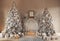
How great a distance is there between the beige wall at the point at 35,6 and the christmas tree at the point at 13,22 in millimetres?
472

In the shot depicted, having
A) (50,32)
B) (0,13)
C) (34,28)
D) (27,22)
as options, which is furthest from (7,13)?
(50,32)

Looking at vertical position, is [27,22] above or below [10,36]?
above

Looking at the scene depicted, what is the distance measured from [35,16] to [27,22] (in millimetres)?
620

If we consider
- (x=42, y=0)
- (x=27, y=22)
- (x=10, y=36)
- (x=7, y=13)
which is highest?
(x=42, y=0)

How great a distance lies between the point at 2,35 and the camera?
6805mm

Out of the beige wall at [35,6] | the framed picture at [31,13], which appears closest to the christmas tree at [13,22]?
the beige wall at [35,6]

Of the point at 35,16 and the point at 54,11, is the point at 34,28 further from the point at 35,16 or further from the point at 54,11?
the point at 54,11

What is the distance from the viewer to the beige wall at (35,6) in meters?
7.71

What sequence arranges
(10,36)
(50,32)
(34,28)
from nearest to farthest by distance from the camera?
(10,36) < (50,32) < (34,28)

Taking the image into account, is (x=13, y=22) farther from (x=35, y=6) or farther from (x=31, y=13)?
(x=35, y=6)

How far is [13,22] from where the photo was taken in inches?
284

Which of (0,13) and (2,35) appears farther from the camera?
(0,13)

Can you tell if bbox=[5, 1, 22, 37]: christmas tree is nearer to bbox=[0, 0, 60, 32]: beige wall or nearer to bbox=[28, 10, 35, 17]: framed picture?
bbox=[0, 0, 60, 32]: beige wall

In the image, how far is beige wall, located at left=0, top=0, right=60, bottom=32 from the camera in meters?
7.71
